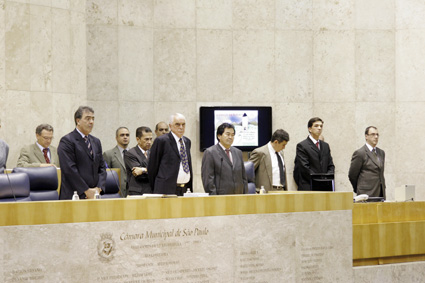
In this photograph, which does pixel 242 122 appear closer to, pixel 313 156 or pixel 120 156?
pixel 313 156

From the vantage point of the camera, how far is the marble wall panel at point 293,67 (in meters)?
10.4

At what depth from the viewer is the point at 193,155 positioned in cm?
1009

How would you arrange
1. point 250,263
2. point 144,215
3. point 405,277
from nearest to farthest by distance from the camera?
point 144,215 < point 250,263 < point 405,277

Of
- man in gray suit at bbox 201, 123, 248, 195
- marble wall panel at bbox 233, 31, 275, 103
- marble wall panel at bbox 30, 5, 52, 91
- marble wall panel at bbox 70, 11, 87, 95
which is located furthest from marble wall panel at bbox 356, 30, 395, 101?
marble wall panel at bbox 30, 5, 52, 91

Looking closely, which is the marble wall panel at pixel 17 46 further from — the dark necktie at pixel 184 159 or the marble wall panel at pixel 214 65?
the dark necktie at pixel 184 159

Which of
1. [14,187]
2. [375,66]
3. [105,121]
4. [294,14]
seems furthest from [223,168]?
[375,66]

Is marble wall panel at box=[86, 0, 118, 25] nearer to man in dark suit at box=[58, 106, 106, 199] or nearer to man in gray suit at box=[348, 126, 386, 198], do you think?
man in gray suit at box=[348, 126, 386, 198]

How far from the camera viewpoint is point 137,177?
22.6 feet

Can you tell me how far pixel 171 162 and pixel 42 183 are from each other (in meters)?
Result: 1.17

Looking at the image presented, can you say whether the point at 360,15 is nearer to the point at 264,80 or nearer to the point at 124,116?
the point at 264,80

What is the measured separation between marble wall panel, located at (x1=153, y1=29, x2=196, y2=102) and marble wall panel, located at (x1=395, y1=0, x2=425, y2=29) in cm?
327

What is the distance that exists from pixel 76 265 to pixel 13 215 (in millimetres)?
504

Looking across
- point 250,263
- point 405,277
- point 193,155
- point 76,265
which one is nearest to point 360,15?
point 193,155

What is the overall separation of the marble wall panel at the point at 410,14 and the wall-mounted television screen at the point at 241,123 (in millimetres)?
2498
